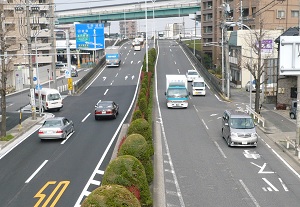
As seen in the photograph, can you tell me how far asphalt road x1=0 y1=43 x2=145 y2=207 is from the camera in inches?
752

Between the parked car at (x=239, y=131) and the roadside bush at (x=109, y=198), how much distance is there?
1700 cm

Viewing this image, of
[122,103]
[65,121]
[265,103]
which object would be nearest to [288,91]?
[265,103]

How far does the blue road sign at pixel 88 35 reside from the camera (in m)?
75.4

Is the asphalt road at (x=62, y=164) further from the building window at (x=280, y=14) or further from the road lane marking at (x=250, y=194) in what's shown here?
the building window at (x=280, y=14)

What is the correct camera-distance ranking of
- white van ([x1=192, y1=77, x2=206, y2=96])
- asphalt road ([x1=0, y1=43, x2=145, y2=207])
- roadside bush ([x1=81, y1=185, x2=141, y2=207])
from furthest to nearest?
1. white van ([x1=192, y1=77, x2=206, y2=96])
2. asphalt road ([x1=0, y1=43, x2=145, y2=207])
3. roadside bush ([x1=81, y1=185, x2=141, y2=207])

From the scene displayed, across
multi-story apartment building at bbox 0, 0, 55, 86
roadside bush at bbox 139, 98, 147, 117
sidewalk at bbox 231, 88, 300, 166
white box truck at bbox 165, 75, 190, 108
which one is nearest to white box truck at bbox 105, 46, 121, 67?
multi-story apartment building at bbox 0, 0, 55, 86

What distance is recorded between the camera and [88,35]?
76.2 meters

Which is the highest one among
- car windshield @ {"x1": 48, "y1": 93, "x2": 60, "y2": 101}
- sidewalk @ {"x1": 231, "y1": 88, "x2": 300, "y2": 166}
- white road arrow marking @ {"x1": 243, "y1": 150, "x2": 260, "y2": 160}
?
car windshield @ {"x1": 48, "y1": 93, "x2": 60, "y2": 101}

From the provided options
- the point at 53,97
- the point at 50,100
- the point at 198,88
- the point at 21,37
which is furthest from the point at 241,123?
the point at 21,37

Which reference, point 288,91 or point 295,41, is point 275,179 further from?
point 288,91

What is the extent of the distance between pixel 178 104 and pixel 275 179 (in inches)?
845

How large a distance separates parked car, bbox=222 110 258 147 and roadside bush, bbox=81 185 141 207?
1700cm

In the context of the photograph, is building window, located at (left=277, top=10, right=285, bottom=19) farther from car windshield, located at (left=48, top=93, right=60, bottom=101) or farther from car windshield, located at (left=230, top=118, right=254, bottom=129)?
car windshield, located at (left=230, top=118, right=254, bottom=129)

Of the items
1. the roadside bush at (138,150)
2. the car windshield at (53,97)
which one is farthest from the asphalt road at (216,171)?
the car windshield at (53,97)
